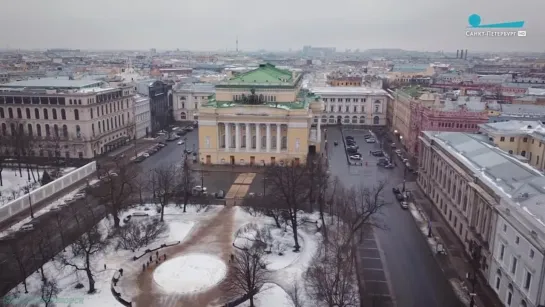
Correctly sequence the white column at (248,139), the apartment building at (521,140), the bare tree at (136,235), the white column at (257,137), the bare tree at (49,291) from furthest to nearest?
the white column at (257,137)
the white column at (248,139)
the apartment building at (521,140)
the bare tree at (136,235)
the bare tree at (49,291)

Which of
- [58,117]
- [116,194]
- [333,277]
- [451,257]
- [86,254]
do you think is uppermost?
[58,117]

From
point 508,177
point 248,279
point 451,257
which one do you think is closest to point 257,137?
point 451,257

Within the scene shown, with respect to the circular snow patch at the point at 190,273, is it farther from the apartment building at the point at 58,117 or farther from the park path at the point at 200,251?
the apartment building at the point at 58,117

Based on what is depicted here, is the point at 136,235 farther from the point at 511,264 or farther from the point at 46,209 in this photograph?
the point at 511,264

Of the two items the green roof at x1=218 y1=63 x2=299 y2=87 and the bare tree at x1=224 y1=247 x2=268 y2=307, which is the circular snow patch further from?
Answer: the green roof at x1=218 y1=63 x2=299 y2=87

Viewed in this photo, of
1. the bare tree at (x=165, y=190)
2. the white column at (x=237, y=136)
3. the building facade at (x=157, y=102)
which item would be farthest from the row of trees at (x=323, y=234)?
the building facade at (x=157, y=102)

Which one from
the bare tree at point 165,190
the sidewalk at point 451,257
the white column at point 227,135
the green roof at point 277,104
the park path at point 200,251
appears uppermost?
the green roof at point 277,104

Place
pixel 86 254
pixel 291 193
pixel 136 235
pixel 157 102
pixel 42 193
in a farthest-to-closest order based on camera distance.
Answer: pixel 157 102 < pixel 42 193 < pixel 291 193 < pixel 136 235 < pixel 86 254

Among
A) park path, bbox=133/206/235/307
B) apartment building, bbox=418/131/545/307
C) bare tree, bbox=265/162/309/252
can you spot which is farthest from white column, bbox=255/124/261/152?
apartment building, bbox=418/131/545/307
